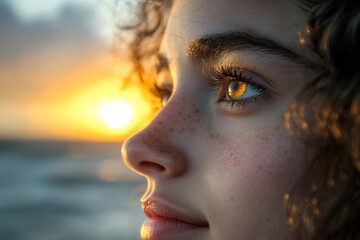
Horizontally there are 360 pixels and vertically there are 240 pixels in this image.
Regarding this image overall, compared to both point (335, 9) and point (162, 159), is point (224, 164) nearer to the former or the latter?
point (162, 159)

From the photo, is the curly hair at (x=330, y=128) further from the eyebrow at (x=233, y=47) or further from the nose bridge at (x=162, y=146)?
the nose bridge at (x=162, y=146)

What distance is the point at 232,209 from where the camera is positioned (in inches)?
53.6

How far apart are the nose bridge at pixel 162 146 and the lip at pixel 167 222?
10 centimetres

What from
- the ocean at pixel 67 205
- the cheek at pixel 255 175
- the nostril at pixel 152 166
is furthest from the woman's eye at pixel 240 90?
the ocean at pixel 67 205

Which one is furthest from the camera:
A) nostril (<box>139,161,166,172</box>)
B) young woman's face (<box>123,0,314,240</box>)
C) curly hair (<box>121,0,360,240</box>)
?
nostril (<box>139,161,166,172</box>)

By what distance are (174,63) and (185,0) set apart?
20 cm

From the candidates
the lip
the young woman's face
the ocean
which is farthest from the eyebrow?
the ocean

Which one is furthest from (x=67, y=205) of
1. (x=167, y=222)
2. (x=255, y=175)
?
(x=255, y=175)

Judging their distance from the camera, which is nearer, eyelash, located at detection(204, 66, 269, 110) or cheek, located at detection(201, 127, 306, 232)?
cheek, located at detection(201, 127, 306, 232)

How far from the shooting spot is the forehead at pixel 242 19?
135cm

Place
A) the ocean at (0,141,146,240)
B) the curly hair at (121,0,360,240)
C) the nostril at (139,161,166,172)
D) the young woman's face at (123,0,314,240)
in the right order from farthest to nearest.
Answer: the ocean at (0,141,146,240), the nostril at (139,161,166,172), the young woman's face at (123,0,314,240), the curly hair at (121,0,360,240)

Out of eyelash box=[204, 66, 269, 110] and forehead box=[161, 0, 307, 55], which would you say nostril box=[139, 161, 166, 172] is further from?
forehead box=[161, 0, 307, 55]

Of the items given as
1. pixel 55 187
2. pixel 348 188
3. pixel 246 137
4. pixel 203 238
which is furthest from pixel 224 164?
pixel 55 187

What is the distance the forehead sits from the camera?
135 cm
